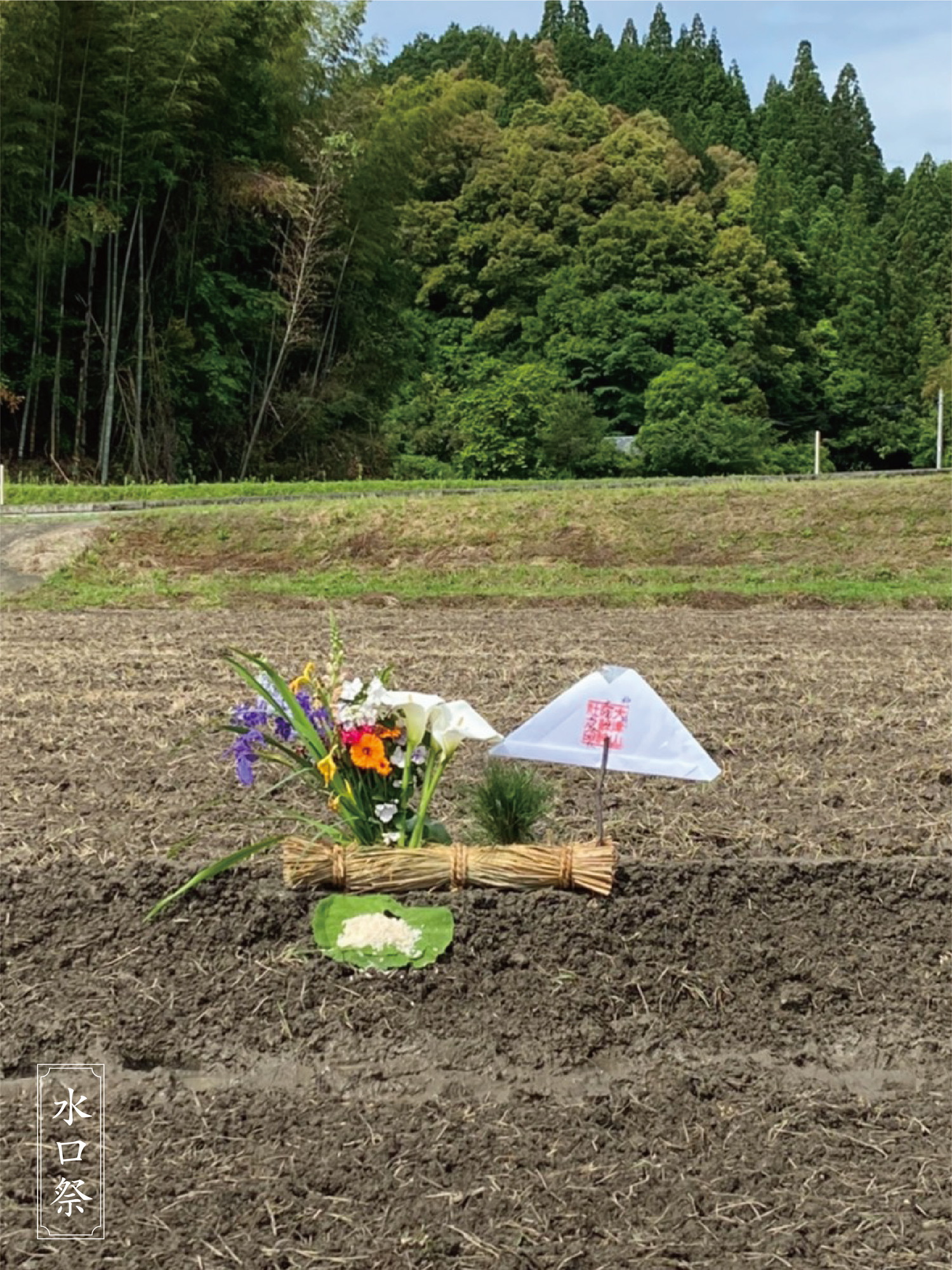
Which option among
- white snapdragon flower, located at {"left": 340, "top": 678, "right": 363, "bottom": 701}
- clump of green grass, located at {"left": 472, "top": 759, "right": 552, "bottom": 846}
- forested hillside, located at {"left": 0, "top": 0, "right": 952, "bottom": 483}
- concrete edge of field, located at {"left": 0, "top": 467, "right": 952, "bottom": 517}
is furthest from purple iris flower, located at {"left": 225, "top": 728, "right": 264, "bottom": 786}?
forested hillside, located at {"left": 0, "top": 0, "right": 952, "bottom": 483}

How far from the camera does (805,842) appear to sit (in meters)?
3.51

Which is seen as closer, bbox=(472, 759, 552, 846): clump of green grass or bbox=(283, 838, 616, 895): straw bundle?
bbox=(283, 838, 616, 895): straw bundle

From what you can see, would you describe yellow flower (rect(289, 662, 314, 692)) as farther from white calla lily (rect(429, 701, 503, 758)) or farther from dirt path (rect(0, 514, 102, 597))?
dirt path (rect(0, 514, 102, 597))

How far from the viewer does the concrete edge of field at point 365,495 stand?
45.9ft

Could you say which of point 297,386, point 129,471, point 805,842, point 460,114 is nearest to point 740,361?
point 460,114

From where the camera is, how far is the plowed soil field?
2.07 m

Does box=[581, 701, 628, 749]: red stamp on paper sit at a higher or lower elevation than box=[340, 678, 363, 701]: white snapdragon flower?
lower

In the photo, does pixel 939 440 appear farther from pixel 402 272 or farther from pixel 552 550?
pixel 552 550

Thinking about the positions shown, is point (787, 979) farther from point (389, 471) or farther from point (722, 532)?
point (389, 471)

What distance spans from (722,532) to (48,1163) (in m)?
11.1

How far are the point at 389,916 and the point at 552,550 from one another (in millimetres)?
9877

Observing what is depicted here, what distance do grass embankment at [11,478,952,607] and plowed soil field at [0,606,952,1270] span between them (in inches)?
279

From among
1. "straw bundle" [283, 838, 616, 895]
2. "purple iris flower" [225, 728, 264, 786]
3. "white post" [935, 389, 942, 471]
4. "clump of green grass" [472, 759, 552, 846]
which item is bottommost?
"straw bundle" [283, 838, 616, 895]

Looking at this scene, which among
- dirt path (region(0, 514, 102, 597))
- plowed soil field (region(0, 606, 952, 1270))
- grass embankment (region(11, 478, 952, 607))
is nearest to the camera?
plowed soil field (region(0, 606, 952, 1270))
